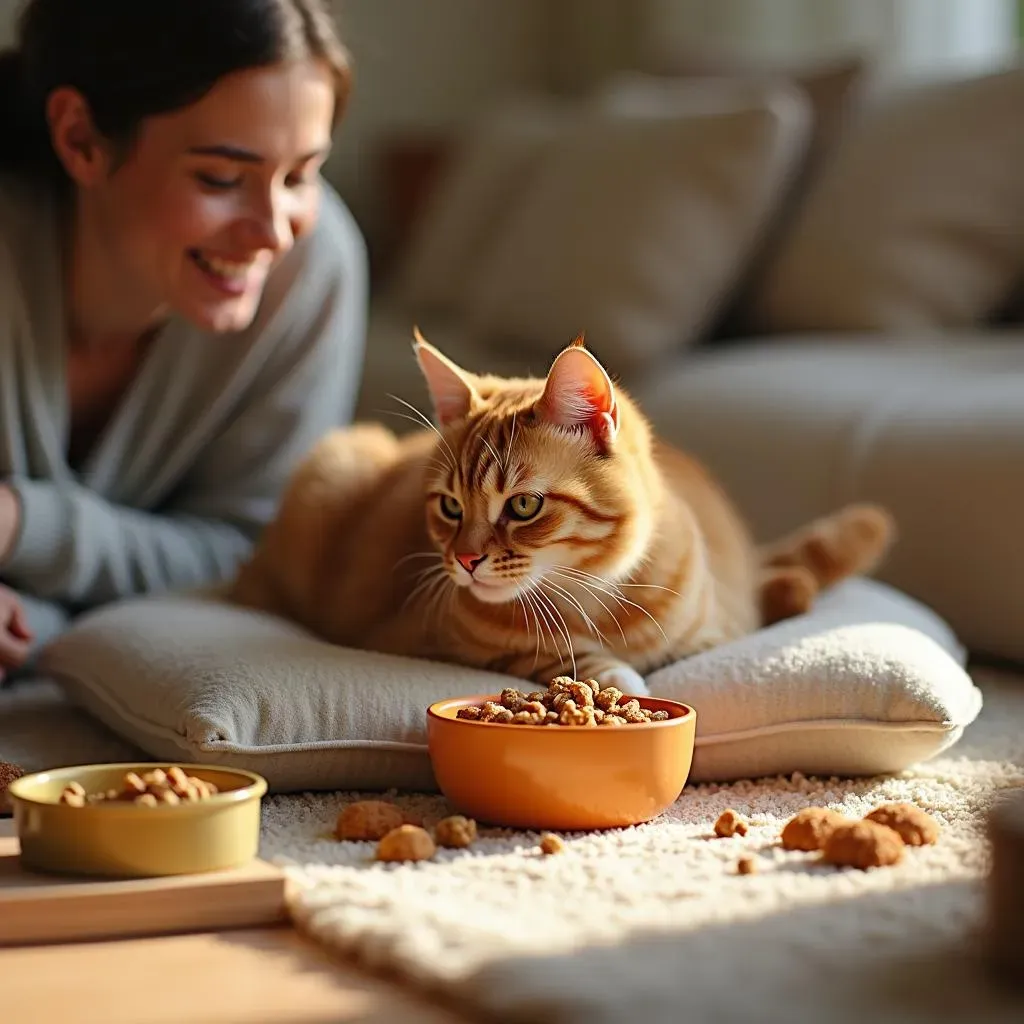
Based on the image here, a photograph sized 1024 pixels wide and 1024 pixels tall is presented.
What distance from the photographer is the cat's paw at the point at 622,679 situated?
1490mm

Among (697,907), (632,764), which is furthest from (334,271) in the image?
(697,907)

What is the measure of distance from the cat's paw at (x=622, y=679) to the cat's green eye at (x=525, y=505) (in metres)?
0.19

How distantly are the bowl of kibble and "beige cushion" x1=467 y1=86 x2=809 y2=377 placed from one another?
1470 millimetres

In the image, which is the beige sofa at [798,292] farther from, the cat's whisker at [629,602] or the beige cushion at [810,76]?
the cat's whisker at [629,602]

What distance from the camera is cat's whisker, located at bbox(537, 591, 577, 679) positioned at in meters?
1.53

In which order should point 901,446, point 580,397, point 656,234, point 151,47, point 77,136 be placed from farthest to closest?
1. point 656,234
2. point 901,446
3. point 77,136
4. point 151,47
5. point 580,397

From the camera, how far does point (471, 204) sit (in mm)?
3549

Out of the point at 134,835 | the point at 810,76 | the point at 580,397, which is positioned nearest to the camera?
the point at 134,835

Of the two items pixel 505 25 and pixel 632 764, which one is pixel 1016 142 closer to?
pixel 632 764

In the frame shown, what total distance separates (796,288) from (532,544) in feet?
5.18

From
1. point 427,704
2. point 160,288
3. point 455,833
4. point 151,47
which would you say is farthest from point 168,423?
point 455,833

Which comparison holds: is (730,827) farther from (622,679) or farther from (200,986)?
(200,986)

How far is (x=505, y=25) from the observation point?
499cm

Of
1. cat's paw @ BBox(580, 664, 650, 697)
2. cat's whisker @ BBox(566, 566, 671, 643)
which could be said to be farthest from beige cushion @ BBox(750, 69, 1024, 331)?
cat's paw @ BBox(580, 664, 650, 697)
